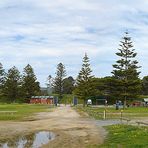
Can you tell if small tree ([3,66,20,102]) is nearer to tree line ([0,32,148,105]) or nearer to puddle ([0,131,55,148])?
tree line ([0,32,148,105])

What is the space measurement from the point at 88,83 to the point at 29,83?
39234 mm

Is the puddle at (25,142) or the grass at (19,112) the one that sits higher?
the grass at (19,112)

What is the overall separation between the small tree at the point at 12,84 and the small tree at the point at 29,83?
199 cm

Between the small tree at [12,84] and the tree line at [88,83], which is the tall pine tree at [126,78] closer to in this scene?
the tree line at [88,83]

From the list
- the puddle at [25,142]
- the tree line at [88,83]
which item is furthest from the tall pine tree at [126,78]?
the puddle at [25,142]

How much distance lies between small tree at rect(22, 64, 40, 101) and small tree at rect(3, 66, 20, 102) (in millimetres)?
1988

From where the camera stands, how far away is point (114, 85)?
7956cm

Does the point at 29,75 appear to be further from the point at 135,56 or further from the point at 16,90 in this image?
the point at 135,56

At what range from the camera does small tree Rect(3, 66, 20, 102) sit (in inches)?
5197

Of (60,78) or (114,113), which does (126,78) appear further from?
(60,78)

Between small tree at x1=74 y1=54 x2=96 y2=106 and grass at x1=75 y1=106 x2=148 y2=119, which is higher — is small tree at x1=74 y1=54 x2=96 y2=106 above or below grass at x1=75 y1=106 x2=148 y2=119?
above

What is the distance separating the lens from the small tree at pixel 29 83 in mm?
134500

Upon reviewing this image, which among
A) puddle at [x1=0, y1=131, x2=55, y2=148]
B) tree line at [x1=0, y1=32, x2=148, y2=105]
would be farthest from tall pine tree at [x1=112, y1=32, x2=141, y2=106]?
puddle at [x1=0, y1=131, x2=55, y2=148]

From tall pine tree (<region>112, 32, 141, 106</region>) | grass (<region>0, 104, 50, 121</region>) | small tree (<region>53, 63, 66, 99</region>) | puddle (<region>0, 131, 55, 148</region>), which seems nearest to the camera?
puddle (<region>0, 131, 55, 148</region>)
